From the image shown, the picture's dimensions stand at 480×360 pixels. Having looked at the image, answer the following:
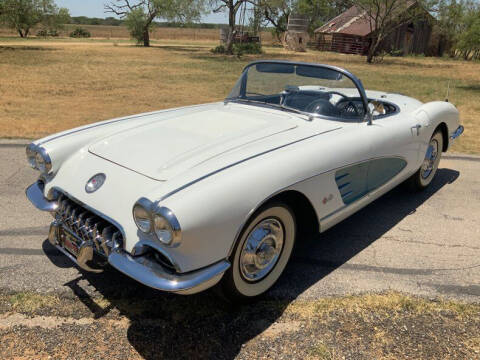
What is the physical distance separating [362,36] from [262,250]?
3418 centimetres

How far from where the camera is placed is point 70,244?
2561mm

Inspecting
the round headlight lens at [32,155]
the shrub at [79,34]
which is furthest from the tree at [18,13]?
the round headlight lens at [32,155]

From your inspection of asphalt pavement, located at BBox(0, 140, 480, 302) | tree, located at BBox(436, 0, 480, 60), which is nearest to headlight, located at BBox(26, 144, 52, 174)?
asphalt pavement, located at BBox(0, 140, 480, 302)

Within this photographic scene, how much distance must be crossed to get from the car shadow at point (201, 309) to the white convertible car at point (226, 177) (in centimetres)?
16

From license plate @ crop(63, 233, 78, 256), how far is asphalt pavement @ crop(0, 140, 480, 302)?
382 millimetres

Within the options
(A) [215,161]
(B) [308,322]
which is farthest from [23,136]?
(B) [308,322]

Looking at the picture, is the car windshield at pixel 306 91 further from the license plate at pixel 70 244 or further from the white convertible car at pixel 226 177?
the license plate at pixel 70 244

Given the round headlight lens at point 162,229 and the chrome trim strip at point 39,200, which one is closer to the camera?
the round headlight lens at point 162,229

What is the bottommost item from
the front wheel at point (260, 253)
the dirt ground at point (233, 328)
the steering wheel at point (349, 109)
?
the dirt ground at point (233, 328)

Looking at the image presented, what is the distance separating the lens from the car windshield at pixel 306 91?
135 inches

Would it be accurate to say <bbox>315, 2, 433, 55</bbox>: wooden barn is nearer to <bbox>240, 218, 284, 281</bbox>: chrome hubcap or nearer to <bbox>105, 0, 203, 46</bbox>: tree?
<bbox>105, 0, 203, 46</bbox>: tree

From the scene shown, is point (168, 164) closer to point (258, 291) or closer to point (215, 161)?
point (215, 161)

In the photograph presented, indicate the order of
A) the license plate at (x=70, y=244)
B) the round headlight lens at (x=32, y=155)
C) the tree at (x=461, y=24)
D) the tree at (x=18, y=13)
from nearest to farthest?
the license plate at (x=70, y=244), the round headlight lens at (x=32, y=155), the tree at (x=461, y=24), the tree at (x=18, y=13)

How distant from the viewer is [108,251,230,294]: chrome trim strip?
2.05 metres
